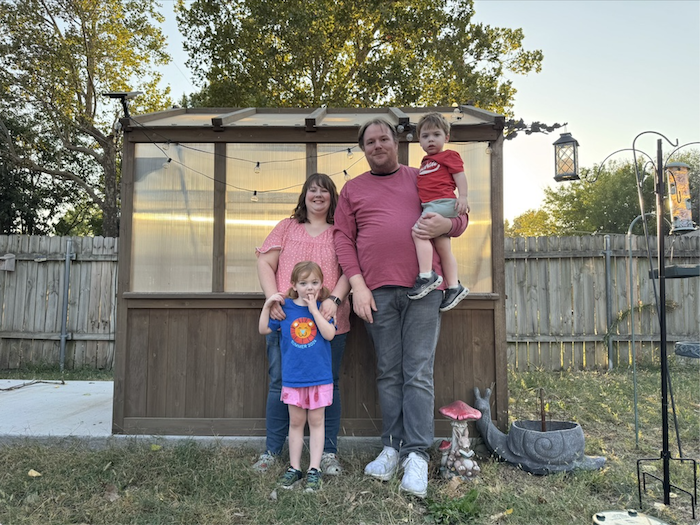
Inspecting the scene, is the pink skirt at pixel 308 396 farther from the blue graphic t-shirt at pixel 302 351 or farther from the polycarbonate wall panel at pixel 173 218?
the polycarbonate wall panel at pixel 173 218

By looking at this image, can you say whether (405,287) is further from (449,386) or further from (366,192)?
(449,386)

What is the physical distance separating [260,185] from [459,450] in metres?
2.09

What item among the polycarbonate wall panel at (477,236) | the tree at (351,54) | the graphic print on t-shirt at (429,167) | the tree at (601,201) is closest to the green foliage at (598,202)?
the tree at (601,201)

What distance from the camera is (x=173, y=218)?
333 centimetres

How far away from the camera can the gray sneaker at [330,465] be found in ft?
8.72

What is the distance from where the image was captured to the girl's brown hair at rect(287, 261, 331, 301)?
256 cm

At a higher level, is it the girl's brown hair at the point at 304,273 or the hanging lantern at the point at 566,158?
the hanging lantern at the point at 566,158

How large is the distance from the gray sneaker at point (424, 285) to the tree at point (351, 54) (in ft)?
25.6

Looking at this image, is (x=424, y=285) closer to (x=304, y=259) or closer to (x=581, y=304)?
(x=304, y=259)

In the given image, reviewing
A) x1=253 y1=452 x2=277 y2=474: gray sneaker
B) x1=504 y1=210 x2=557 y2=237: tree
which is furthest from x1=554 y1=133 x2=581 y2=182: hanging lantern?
x1=504 y1=210 x2=557 y2=237: tree

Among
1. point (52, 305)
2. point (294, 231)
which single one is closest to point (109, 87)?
point (52, 305)

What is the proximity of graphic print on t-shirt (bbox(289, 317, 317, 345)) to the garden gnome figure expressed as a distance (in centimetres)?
90

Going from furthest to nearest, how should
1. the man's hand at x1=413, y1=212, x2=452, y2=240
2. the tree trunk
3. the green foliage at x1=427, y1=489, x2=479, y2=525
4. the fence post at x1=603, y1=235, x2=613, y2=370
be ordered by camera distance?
the tree trunk → the fence post at x1=603, y1=235, x2=613, y2=370 → the man's hand at x1=413, y1=212, x2=452, y2=240 → the green foliage at x1=427, y1=489, x2=479, y2=525

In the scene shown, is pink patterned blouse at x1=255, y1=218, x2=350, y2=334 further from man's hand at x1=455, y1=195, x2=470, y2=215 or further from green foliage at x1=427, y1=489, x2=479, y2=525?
green foliage at x1=427, y1=489, x2=479, y2=525
